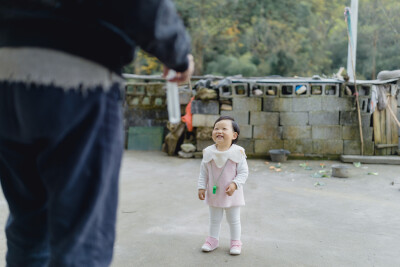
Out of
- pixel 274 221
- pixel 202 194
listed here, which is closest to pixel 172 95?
pixel 202 194

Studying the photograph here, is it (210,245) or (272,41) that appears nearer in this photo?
(210,245)

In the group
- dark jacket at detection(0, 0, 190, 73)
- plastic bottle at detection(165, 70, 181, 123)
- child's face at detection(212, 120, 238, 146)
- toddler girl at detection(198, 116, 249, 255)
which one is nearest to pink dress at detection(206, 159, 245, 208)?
toddler girl at detection(198, 116, 249, 255)

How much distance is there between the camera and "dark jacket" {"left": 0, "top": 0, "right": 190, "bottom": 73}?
1.07 m

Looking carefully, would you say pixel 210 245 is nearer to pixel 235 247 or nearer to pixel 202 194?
pixel 235 247

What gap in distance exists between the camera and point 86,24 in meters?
1.10

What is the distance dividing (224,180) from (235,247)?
19.2 inches

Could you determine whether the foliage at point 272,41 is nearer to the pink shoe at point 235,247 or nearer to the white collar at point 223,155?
the white collar at point 223,155

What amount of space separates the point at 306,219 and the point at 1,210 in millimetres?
3025

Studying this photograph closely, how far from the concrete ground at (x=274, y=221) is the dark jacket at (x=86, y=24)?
1.88 meters

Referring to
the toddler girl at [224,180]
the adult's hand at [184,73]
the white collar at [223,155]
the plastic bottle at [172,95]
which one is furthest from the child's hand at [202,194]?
the adult's hand at [184,73]

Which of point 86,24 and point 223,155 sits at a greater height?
point 86,24

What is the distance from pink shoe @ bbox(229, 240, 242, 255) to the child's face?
2.35ft

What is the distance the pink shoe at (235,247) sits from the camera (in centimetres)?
275

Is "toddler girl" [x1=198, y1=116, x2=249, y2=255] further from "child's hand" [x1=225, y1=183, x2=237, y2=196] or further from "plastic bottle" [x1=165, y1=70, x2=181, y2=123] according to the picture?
"plastic bottle" [x1=165, y1=70, x2=181, y2=123]
